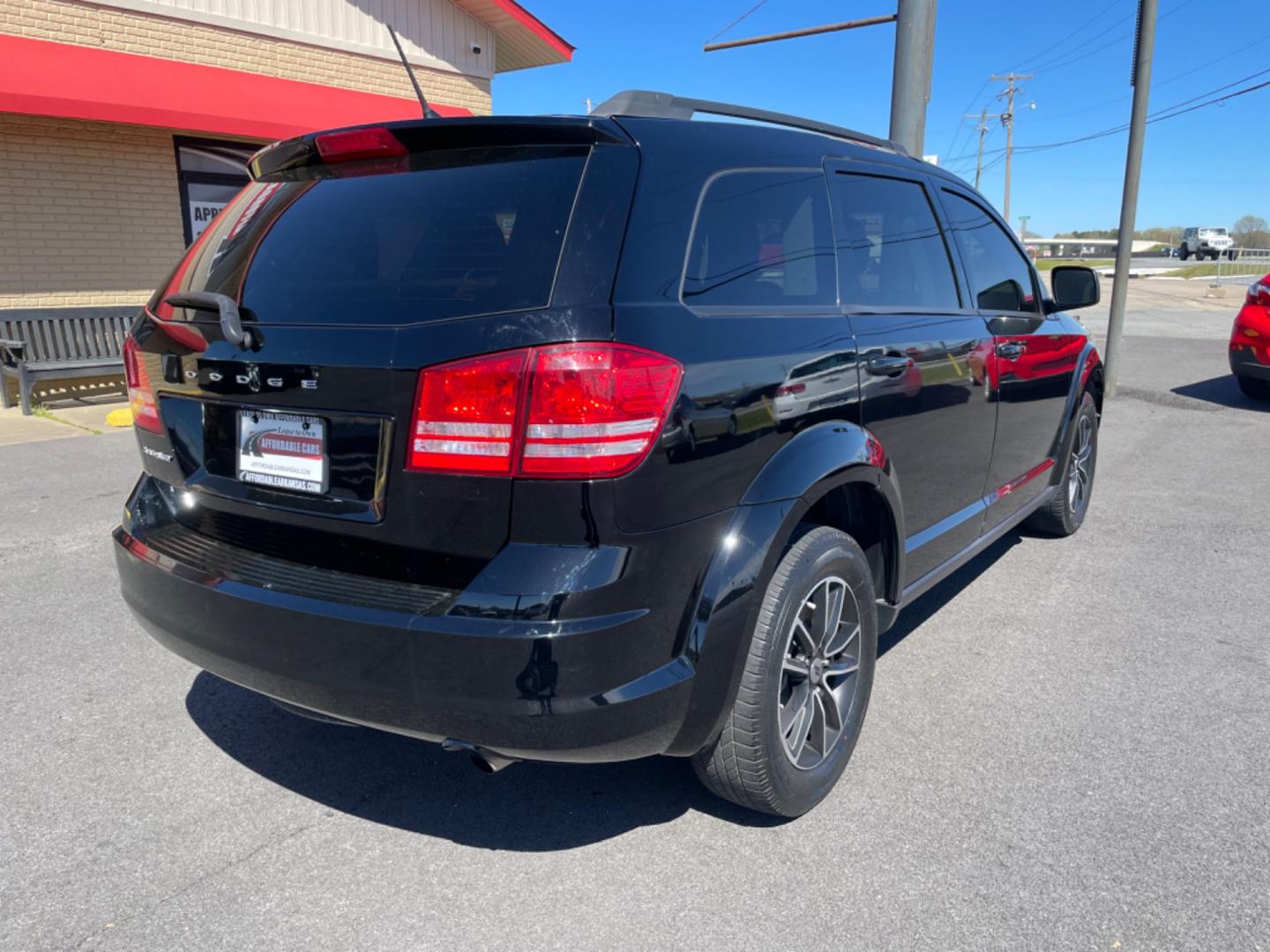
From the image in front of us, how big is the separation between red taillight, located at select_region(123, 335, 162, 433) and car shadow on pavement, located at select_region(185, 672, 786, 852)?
107 cm

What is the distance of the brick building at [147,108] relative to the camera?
1016 cm

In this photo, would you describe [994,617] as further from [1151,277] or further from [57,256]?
[1151,277]

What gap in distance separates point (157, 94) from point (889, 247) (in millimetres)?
9729

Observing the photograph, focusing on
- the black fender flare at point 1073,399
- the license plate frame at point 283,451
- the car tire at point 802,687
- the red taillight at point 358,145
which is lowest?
the car tire at point 802,687

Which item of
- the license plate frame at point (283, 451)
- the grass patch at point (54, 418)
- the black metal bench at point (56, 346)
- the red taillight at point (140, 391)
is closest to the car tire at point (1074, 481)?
the license plate frame at point (283, 451)

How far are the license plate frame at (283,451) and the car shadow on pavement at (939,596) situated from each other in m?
2.33

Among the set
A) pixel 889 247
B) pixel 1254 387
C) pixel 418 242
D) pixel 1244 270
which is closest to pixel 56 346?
pixel 418 242

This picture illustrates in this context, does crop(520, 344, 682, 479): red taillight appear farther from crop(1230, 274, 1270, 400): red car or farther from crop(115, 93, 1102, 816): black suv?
crop(1230, 274, 1270, 400): red car

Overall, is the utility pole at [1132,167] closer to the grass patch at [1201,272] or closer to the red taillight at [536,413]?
the red taillight at [536,413]

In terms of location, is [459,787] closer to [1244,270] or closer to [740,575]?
[740,575]

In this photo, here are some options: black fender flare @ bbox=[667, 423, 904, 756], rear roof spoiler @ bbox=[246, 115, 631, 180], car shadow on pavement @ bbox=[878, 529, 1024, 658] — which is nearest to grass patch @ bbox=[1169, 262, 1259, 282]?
car shadow on pavement @ bbox=[878, 529, 1024, 658]

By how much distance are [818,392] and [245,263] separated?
5.19 ft

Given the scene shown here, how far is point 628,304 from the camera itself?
2164 millimetres

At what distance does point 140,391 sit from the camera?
2836 millimetres
